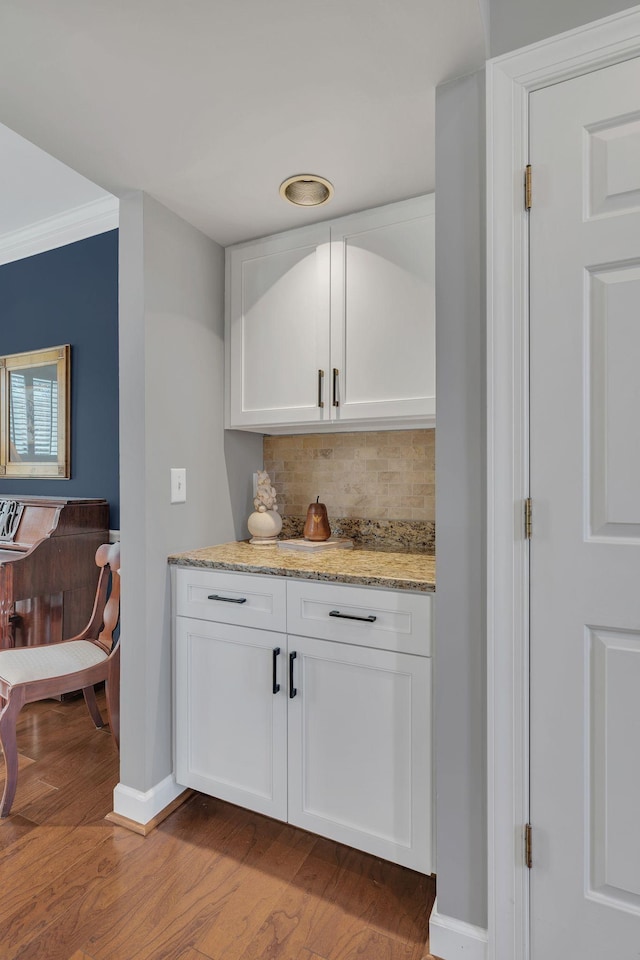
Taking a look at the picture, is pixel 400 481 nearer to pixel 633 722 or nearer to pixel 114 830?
pixel 633 722

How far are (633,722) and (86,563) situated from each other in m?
2.64

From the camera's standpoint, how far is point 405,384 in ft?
5.96

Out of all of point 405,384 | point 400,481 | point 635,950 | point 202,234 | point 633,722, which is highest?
point 202,234

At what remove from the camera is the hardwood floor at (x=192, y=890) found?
1355 millimetres

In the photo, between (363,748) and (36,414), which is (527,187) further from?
(36,414)

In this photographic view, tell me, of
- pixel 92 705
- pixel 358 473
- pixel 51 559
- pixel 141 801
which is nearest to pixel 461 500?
pixel 358 473

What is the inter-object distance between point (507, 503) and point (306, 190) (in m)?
1.28

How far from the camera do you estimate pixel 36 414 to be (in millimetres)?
3309

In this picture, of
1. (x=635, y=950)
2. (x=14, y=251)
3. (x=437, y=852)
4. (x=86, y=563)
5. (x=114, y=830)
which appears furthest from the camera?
(x=14, y=251)

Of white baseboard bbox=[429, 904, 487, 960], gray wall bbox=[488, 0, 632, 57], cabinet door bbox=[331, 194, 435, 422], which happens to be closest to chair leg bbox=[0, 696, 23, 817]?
white baseboard bbox=[429, 904, 487, 960]

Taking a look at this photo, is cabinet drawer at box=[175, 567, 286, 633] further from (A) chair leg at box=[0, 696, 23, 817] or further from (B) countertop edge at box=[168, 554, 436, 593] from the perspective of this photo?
(A) chair leg at box=[0, 696, 23, 817]

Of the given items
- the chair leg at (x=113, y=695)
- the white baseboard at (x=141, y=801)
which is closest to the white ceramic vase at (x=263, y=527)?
the chair leg at (x=113, y=695)

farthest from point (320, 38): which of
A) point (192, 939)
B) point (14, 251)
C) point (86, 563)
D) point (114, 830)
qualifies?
point (14, 251)

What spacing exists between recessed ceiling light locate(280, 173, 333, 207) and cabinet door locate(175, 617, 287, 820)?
1.48 m
